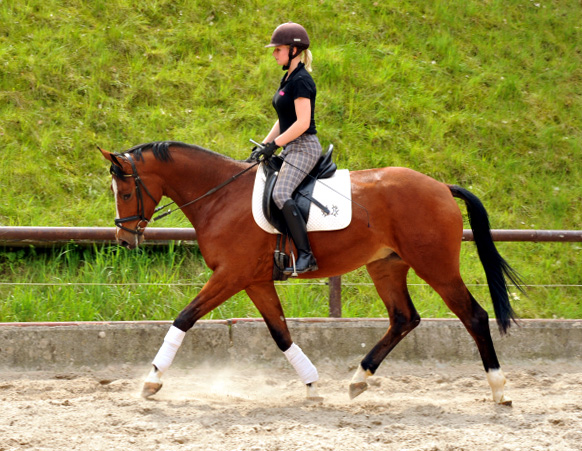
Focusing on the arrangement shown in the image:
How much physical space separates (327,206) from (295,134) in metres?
0.62

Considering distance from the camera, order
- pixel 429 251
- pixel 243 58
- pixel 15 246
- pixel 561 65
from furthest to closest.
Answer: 1. pixel 561 65
2. pixel 243 58
3. pixel 15 246
4. pixel 429 251

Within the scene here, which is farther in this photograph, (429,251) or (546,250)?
(546,250)

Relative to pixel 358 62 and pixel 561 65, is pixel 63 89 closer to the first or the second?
pixel 358 62

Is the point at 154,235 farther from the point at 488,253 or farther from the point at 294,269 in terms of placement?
the point at 488,253

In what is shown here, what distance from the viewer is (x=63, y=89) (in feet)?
31.6

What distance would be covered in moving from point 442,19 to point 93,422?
33.1ft

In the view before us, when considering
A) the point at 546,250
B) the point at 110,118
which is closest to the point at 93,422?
the point at 110,118

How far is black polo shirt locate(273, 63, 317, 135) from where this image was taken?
5.10m

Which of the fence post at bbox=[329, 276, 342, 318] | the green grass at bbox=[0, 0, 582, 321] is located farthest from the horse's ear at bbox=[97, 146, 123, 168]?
the fence post at bbox=[329, 276, 342, 318]

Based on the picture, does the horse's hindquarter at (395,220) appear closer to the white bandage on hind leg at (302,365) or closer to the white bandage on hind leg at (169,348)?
the white bandage on hind leg at (302,365)

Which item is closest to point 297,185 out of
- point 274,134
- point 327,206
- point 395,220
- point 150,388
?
point 327,206

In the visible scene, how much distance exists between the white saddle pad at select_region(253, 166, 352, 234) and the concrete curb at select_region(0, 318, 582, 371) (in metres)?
1.40

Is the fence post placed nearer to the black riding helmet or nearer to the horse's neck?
the horse's neck

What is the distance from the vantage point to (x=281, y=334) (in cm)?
532
